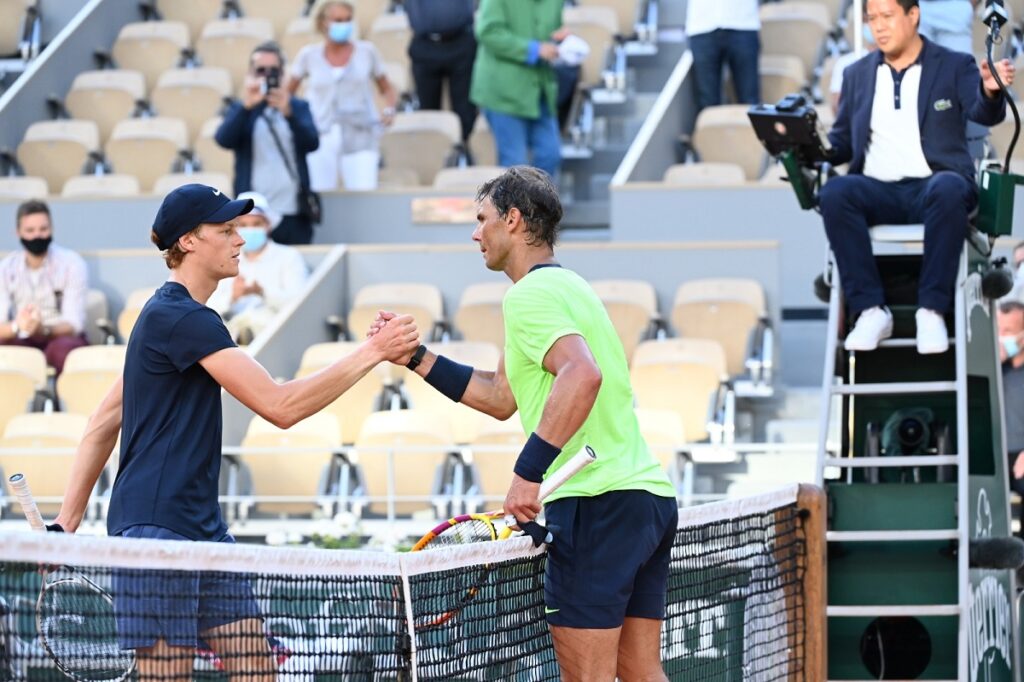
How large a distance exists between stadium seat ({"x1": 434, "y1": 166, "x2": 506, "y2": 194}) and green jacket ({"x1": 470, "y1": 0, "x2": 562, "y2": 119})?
45cm

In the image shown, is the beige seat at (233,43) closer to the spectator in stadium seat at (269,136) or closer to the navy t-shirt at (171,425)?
the spectator in stadium seat at (269,136)

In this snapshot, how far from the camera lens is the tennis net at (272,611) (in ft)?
13.5

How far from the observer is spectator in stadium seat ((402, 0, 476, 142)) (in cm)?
1393

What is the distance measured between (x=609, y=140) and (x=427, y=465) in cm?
558

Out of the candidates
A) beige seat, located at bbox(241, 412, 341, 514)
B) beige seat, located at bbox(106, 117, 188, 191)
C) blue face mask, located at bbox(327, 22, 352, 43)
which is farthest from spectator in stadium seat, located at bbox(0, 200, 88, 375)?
beige seat, located at bbox(106, 117, 188, 191)

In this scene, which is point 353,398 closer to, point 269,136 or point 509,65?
point 269,136

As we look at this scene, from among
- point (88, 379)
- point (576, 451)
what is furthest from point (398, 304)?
point (576, 451)

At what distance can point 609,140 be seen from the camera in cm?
1530

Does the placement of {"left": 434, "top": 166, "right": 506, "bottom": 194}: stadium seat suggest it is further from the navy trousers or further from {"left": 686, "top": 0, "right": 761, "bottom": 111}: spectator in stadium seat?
the navy trousers

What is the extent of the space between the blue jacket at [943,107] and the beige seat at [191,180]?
656 cm

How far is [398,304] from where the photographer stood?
39.8 feet

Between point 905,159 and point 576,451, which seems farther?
point 905,159

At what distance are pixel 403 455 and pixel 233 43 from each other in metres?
6.97

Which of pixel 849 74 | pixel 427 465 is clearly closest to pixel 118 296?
pixel 427 465
